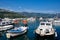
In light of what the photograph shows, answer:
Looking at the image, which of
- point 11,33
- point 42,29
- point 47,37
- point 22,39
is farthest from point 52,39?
point 11,33

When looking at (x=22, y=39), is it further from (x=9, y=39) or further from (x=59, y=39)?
(x=59, y=39)

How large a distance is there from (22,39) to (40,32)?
2046 millimetres

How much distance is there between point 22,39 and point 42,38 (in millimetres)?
2135

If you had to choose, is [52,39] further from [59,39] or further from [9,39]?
[9,39]

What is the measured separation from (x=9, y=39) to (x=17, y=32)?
1.59 m

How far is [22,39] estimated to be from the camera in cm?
1708

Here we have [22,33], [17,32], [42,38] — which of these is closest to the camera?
[42,38]

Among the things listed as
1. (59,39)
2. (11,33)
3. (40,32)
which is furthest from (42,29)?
(11,33)

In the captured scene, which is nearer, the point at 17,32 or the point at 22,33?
the point at 17,32

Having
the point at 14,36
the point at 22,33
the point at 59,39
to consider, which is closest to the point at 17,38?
the point at 14,36

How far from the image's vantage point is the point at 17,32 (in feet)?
58.9

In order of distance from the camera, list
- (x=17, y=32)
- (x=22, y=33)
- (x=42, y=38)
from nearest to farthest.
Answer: (x=42, y=38) → (x=17, y=32) → (x=22, y=33)

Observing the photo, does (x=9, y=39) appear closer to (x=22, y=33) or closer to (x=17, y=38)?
(x=17, y=38)

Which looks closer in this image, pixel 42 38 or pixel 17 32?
pixel 42 38
